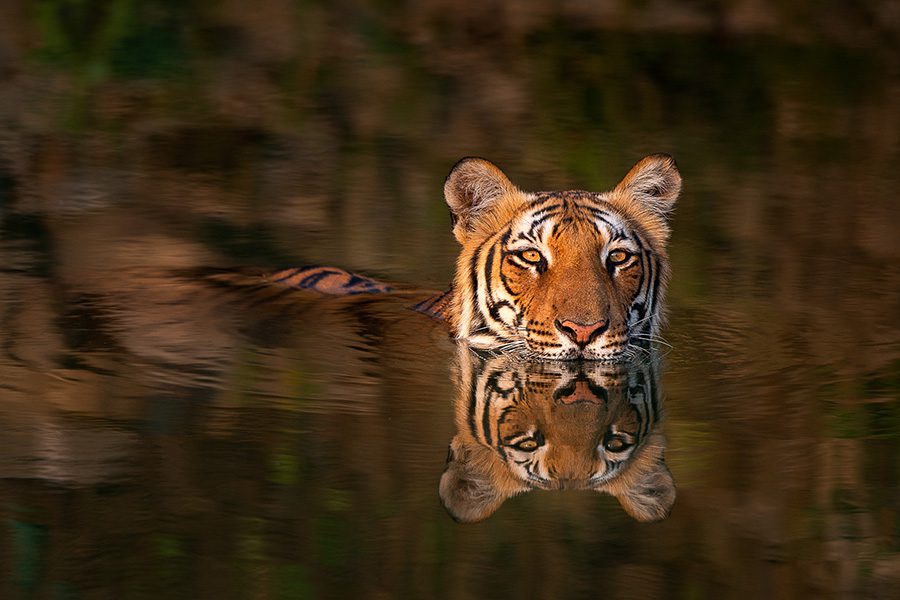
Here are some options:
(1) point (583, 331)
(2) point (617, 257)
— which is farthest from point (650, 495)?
(2) point (617, 257)

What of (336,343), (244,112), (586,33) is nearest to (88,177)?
(244,112)

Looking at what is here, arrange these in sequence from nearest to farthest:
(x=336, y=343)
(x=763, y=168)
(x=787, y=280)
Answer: (x=336, y=343) < (x=787, y=280) < (x=763, y=168)

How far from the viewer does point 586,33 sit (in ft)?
43.9

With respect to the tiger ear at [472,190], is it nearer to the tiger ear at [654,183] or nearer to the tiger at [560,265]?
the tiger at [560,265]

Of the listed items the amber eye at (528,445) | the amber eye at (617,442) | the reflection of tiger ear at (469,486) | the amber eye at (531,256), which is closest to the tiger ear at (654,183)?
the amber eye at (531,256)

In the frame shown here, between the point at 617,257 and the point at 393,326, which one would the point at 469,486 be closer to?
the point at 617,257

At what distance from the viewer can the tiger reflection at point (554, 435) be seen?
3896 millimetres

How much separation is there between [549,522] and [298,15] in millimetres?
10738

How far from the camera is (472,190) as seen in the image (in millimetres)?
5500

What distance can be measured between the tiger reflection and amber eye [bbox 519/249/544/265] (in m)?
0.33

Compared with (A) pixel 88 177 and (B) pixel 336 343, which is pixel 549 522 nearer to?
(B) pixel 336 343

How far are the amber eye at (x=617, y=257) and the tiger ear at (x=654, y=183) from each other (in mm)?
398

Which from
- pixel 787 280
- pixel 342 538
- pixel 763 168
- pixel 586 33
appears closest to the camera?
pixel 342 538

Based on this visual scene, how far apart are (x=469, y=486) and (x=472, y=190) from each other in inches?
70.3
